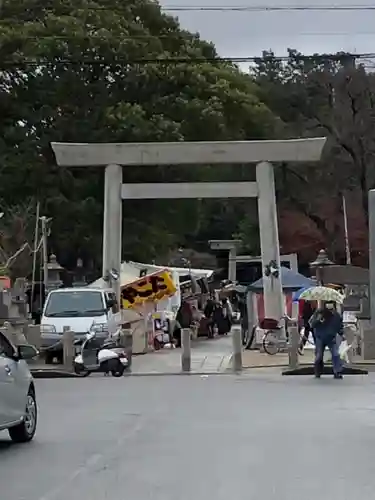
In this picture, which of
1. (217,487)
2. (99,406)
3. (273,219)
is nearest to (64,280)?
(273,219)

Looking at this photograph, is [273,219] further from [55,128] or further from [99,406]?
[99,406]

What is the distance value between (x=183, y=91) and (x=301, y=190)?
16825 millimetres

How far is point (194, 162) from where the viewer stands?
34875mm

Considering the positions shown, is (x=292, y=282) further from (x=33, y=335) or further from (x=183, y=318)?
(x=33, y=335)

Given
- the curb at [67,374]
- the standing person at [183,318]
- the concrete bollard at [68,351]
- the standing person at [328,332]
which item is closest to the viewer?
the standing person at [328,332]

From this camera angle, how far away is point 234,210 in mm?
71188

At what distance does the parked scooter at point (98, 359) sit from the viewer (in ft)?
84.1

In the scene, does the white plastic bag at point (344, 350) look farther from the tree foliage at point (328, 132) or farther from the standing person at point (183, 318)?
the tree foliage at point (328, 132)

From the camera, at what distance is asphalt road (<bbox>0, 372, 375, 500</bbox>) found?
10.2 m

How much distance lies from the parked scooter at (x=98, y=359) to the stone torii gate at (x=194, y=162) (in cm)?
743

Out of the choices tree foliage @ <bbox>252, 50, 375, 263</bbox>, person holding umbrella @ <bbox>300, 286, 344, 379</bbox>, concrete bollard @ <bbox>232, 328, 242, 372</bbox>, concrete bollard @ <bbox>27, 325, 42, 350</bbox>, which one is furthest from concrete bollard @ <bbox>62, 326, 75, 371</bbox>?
tree foliage @ <bbox>252, 50, 375, 263</bbox>

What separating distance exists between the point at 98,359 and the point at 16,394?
42.2ft

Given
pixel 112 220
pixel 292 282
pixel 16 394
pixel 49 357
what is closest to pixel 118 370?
pixel 49 357

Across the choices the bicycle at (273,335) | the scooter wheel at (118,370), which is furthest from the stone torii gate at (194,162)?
the scooter wheel at (118,370)
